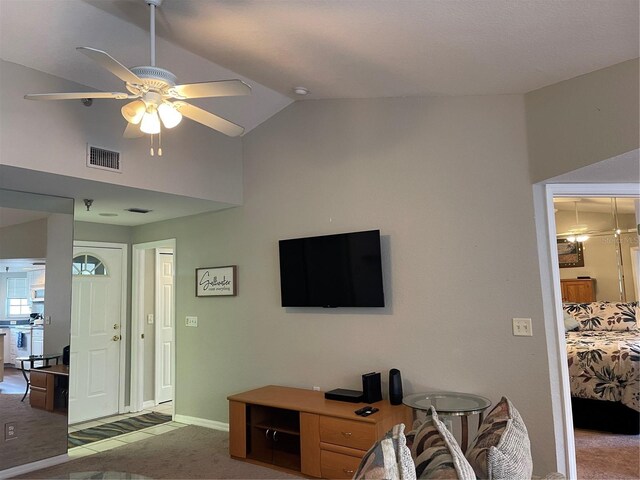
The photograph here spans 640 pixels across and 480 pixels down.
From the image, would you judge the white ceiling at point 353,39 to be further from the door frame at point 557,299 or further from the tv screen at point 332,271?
the tv screen at point 332,271

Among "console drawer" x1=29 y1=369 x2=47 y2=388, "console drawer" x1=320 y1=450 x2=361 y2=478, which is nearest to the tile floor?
"console drawer" x1=29 y1=369 x2=47 y2=388

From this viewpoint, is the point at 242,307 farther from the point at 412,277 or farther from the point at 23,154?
the point at 23,154

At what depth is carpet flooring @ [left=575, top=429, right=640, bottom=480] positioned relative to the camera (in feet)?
11.0

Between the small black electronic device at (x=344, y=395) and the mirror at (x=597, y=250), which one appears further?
the mirror at (x=597, y=250)

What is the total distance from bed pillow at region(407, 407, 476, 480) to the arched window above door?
4743mm

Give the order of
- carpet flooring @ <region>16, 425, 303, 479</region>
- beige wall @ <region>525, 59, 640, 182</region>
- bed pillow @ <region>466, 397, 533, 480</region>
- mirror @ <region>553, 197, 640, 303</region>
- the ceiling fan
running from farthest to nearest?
mirror @ <region>553, 197, 640, 303</region> < carpet flooring @ <region>16, 425, 303, 479</region> < beige wall @ <region>525, 59, 640, 182</region> < the ceiling fan < bed pillow @ <region>466, 397, 533, 480</region>

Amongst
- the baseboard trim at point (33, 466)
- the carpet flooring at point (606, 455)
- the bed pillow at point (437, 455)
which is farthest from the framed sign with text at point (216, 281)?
the carpet flooring at point (606, 455)

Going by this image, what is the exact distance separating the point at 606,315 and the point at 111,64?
5819 mm

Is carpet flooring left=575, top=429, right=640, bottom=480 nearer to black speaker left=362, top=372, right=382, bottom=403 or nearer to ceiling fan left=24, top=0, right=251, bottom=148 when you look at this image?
black speaker left=362, top=372, right=382, bottom=403

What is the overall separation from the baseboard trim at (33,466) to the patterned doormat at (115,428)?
40 cm

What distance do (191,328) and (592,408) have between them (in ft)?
13.1

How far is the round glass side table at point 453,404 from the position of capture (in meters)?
2.91

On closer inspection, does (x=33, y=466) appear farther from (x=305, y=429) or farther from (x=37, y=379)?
(x=305, y=429)

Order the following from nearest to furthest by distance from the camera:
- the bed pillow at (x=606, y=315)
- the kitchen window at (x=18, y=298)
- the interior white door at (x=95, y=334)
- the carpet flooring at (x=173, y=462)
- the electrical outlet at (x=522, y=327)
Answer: the electrical outlet at (x=522, y=327)
the carpet flooring at (x=173, y=462)
the kitchen window at (x=18, y=298)
the interior white door at (x=95, y=334)
the bed pillow at (x=606, y=315)
